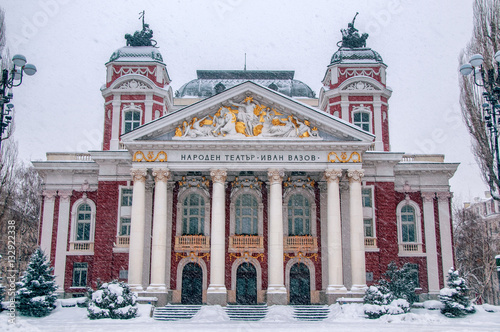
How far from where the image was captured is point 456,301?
2708 centimetres

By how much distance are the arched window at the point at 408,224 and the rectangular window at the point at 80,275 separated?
68.8 ft

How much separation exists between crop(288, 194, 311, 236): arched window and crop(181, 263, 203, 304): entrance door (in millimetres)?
6337

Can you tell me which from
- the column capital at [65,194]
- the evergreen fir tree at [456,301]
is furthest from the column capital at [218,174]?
the evergreen fir tree at [456,301]

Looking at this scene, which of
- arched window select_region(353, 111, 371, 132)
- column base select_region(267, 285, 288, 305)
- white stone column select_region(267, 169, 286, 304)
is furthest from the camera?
arched window select_region(353, 111, 371, 132)

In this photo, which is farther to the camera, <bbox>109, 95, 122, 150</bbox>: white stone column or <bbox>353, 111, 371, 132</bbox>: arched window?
<bbox>353, 111, 371, 132</bbox>: arched window

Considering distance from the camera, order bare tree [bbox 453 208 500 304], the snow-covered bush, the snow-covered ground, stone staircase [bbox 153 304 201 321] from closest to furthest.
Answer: the snow-covered ground < the snow-covered bush < stone staircase [bbox 153 304 201 321] < bare tree [bbox 453 208 500 304]

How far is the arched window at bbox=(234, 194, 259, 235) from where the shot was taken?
Result: 33.9 m

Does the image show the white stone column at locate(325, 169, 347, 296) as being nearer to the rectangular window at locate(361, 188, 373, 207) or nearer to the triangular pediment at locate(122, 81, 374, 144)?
the triangular pediment at locate(122, 81, 374, 144)

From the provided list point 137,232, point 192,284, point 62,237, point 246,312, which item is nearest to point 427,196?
point 246,312

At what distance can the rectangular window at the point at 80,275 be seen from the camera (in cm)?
3431

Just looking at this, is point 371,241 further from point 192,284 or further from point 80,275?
point 80,275

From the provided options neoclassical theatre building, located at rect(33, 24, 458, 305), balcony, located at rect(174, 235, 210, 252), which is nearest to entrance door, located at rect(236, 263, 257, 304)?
neoclassical theatre building, located at rect(33, 24, 458, 305)

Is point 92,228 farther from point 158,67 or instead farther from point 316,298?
point 316,298

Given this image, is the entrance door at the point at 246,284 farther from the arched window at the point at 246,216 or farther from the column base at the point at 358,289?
the column base at the point at 358,289
